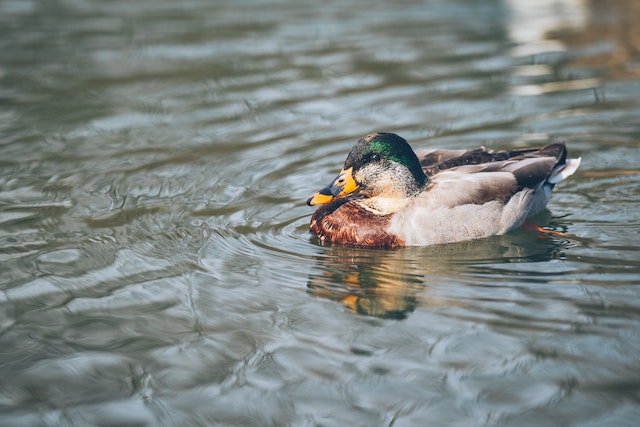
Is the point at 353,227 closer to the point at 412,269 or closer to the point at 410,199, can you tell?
the point at 410,199

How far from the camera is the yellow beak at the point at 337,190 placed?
22.5 feet

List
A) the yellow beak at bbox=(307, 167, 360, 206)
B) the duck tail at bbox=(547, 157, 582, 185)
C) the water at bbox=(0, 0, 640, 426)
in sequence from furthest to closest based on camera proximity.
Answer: the duck tail at bbox=(547, 157, 582, 185), the yellow beak at bbox=(307, 167, 360, 206), the water at bbox=(0, 0, 640, 426)

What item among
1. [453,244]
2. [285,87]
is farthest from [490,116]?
[453,244]

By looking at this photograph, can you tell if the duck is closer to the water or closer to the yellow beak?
the yellow beak

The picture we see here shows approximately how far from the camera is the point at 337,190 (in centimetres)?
692

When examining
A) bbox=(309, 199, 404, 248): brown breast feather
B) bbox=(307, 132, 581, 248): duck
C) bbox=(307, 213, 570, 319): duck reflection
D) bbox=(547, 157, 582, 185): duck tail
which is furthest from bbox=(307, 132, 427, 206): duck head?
bbox=(547, 157, 582, 185): duck tail

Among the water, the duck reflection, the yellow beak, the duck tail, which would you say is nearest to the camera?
the water

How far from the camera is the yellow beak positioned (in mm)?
6867

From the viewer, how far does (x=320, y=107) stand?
10.6 meters

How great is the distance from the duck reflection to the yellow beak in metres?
0.39

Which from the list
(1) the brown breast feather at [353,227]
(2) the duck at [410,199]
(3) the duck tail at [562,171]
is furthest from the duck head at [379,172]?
(3) the duck tail at [562,171]

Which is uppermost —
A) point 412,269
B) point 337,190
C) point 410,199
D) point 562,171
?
point 337,190

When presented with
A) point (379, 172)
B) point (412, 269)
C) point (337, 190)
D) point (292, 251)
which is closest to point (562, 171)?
point (379, 172)

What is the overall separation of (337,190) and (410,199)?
58 centimetres
